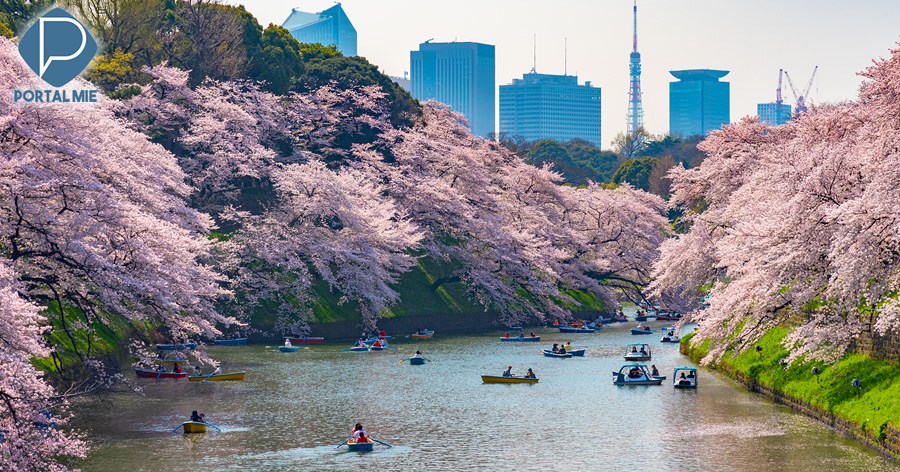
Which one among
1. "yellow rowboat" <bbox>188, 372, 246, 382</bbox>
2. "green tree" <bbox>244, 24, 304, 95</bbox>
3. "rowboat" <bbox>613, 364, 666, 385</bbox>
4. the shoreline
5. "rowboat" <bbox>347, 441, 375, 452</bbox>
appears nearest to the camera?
the shoreline

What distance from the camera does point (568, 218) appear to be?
11456cm

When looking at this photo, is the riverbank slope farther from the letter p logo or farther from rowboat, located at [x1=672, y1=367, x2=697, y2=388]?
the letter p logo

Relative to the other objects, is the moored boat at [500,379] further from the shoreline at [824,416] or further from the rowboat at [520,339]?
the rowboat at [520,339]

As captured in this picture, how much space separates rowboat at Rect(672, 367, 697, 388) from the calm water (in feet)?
1.99

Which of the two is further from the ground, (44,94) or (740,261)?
(44,94)

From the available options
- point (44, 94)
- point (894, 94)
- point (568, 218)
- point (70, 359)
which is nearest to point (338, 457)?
point (70, 359)

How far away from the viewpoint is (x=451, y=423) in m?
48.3

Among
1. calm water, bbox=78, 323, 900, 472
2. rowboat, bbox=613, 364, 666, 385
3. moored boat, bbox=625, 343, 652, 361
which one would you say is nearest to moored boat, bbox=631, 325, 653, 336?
moored boat, bbox=625, 343, 652, 361

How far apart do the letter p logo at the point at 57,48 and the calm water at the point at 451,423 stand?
63.4ft

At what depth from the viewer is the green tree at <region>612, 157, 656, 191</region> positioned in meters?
187

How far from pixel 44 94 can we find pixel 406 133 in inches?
2416

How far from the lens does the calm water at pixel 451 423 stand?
131 feet

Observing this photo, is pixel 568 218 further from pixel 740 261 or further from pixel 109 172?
pixel 109 172

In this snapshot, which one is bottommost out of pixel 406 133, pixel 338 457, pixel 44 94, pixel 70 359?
pixel 338 457
